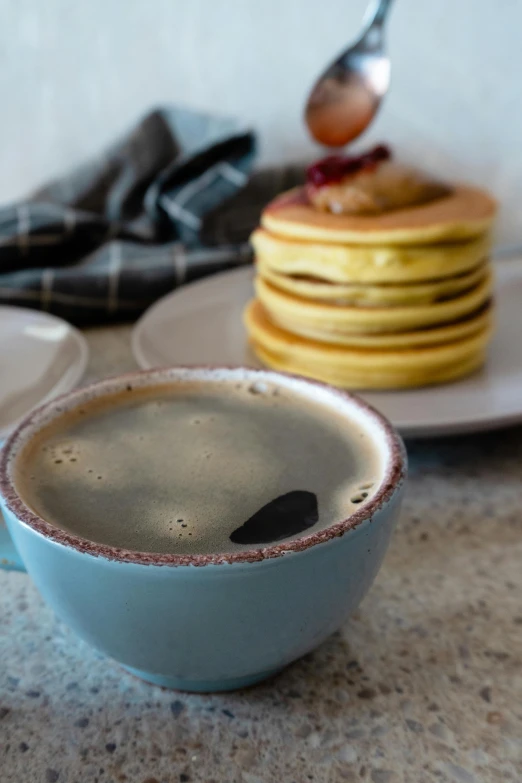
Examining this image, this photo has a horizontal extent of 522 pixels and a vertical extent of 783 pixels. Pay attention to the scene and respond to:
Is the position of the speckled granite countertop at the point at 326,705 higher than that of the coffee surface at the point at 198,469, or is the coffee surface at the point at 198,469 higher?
the coffee surface at the point at 198,469

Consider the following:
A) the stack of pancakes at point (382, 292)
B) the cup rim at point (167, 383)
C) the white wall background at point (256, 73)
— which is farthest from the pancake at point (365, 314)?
the white wall background at point (256, 73)

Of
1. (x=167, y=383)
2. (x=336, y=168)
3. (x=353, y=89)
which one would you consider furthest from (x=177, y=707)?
(x=353, y=89)

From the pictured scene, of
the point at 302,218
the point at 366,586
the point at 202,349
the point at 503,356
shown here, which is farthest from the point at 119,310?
the point at 366,586

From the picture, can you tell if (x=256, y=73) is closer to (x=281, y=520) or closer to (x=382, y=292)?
(x=382, y=292)

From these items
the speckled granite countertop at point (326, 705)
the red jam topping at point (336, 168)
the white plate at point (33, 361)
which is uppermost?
the red jam topping at point (336, 168)

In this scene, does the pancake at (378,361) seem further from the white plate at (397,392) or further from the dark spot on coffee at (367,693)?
the dark spot on coffee at (367,693)

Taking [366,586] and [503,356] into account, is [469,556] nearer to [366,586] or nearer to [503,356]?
[366,586]

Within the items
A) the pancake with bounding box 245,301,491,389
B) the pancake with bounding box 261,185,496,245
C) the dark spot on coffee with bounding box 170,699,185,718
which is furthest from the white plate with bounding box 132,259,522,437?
the dark spot on coffee with bounding box 170,699,185,718
